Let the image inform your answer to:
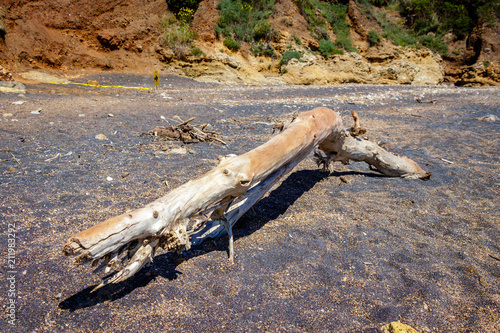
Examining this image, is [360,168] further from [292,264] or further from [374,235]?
[292,264]

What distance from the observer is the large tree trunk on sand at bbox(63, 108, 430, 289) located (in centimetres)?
162

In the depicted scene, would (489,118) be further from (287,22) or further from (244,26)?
(244,26)

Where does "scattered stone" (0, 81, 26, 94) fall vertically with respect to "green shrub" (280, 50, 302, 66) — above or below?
below

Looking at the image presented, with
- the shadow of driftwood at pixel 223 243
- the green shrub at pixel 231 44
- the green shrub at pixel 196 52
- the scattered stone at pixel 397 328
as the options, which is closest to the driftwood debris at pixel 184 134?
the shadow of driftwood at pixel 223 243

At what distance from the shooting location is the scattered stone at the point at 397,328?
5.49 feet

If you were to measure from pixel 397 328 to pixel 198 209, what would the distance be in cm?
134

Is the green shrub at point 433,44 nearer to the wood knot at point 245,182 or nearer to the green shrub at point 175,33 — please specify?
the green shrub at point 175,33

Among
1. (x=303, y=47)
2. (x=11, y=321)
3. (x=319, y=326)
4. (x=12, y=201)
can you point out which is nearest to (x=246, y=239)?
(x=319, y=326)

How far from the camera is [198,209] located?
6.50 feet

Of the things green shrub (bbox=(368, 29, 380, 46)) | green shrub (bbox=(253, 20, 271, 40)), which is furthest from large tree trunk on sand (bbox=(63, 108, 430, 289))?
green shrub (bbox=(368, 29, 380, 46))

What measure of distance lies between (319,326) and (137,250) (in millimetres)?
1144

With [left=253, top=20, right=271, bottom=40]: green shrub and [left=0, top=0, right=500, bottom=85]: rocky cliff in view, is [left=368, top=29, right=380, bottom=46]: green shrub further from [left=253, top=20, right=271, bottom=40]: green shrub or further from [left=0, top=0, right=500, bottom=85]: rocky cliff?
[left=253, top=20, right=271, bottom=40]: green shrub

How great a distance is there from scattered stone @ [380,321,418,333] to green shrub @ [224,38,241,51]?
45.5 feet

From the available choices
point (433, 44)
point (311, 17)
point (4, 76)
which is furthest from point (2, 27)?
point (433, 44)
